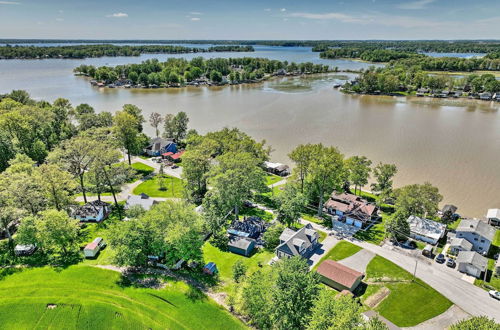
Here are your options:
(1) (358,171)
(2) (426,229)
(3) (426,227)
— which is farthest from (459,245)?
(1) (358,171)

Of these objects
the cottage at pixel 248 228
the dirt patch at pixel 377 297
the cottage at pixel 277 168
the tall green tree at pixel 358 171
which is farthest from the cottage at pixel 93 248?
the tall green tree at pixel 358 171

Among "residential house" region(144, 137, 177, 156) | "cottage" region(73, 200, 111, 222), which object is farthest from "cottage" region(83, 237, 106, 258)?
"residential house" region(144, 137, 177, 156)

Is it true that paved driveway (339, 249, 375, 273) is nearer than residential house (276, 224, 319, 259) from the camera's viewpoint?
Yes

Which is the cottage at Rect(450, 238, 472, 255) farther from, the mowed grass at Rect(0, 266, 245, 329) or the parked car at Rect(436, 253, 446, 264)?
the mowed grass at Rect(0, 266, 245, 329)

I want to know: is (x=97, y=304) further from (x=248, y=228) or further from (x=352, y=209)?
(x=352, y=209)

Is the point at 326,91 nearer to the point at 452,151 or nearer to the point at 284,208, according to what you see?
the point at 452,151

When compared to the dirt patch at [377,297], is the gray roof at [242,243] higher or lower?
higher

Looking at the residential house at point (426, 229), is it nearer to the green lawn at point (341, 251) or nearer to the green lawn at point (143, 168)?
the green lawn at point (341, 251)
